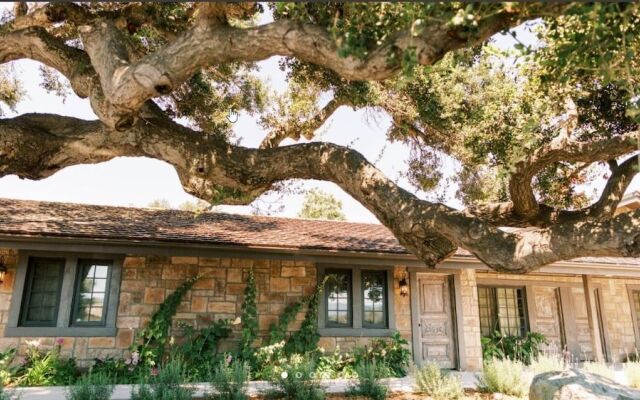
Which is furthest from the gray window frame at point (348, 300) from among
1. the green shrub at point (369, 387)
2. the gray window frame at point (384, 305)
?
the green shrub at point (369, 387)

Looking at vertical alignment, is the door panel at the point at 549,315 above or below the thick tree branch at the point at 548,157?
below

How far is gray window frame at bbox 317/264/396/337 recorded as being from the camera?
9664mm

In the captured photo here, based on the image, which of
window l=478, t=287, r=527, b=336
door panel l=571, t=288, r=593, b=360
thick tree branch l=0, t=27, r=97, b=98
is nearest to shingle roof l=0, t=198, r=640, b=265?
door panel l=571, t=288, r=593, b=360

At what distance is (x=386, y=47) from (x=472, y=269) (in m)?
8.08

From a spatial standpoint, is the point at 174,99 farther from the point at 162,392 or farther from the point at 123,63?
the point at 162,392

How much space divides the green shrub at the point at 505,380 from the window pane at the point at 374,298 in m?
2.96

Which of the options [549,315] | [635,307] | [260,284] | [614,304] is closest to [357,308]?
[260,284]

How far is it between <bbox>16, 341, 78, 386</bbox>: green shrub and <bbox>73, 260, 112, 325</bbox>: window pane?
655 millimetres

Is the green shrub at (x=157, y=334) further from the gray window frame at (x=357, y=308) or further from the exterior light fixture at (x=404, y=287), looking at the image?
the exterior light fixture at (x=404, y=287)

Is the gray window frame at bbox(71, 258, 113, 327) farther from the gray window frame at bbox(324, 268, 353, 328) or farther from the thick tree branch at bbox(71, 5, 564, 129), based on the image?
the thick tree branch at bbox(71, 5, 564, 129)

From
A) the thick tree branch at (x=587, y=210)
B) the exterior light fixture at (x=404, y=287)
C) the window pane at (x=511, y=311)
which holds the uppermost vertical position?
the thick tree branch at (x=587, y=210)

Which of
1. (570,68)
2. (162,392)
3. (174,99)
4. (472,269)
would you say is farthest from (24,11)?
(472,269)

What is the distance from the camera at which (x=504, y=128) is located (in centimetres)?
727

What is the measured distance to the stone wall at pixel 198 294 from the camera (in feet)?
27.6
